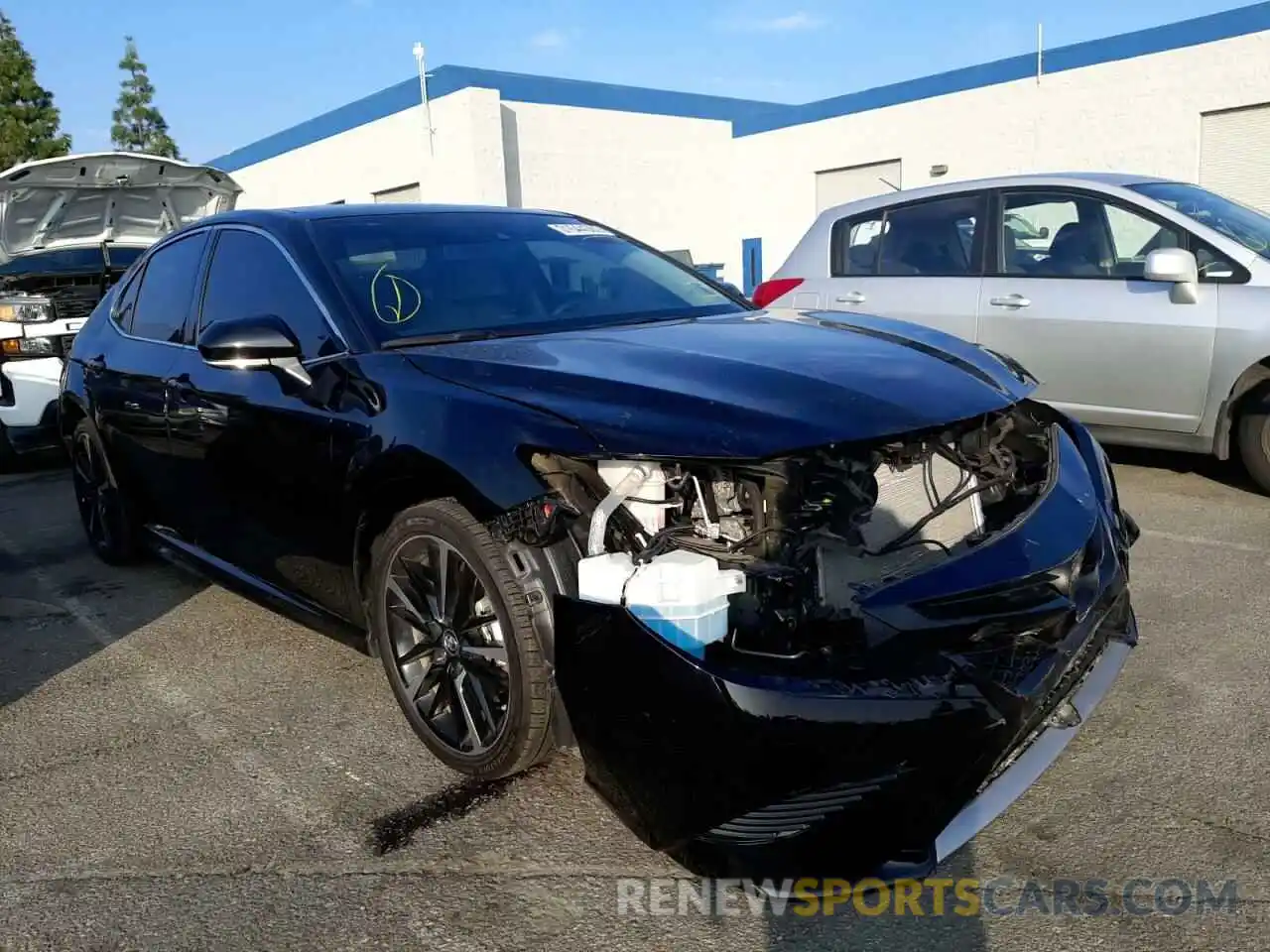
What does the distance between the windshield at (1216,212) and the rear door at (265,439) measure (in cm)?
464

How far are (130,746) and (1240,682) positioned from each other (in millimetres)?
3417

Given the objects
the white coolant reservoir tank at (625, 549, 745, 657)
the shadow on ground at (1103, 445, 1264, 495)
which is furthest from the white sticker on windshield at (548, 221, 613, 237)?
the shadow on ground at (1103, 445, 1264, 495)

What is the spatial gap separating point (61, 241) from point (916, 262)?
6488 mm

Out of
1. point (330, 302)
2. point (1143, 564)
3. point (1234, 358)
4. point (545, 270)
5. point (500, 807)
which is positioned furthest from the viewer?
point (1234, 358)

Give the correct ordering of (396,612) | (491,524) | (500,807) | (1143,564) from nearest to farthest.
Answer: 1. (491,524)
2. (500,807)
3. (396,612)
4. (1143,564)

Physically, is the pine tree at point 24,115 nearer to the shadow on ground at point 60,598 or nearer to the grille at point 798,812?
the shadow on ground at point 60,598

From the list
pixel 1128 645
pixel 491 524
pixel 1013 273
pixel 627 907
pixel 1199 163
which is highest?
pixel 1199 163

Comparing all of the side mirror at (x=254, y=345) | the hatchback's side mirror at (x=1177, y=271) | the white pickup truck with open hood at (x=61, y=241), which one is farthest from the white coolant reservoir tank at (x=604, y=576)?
the white pickup truck with open hood at (x=61, y=241)

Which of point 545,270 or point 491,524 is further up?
A: point 545,270

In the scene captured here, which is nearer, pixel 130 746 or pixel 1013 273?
pixel 130 746

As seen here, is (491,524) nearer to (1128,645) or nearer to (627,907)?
(627,907)

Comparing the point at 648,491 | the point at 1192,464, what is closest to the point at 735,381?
the point at 648,491

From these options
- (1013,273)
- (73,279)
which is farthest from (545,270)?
(73,279)

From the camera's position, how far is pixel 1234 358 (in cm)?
532
